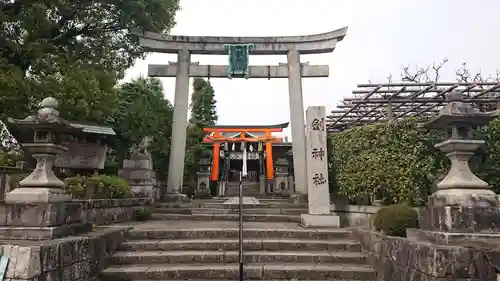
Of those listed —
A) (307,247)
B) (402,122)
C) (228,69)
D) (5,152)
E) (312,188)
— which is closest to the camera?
(307,247)

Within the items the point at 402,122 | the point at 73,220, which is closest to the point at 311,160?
the point at 402,122

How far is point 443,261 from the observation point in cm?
378

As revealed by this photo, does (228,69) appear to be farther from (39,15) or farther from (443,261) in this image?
(443,261)

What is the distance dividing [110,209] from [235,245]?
3550 mm

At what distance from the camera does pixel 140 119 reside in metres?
10.8

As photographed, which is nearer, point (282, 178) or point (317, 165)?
point (317, 165)

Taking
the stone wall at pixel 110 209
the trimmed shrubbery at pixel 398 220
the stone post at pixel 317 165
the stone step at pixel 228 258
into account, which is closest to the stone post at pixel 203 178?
the stone wall at pixel 110 209

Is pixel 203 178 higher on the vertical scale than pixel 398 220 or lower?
higher

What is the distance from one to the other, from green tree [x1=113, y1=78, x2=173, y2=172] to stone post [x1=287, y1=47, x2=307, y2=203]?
4.70 m

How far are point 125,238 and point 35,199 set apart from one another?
7.13 ft

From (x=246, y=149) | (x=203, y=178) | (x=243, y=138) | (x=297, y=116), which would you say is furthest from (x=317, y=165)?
(x=246, y=149)

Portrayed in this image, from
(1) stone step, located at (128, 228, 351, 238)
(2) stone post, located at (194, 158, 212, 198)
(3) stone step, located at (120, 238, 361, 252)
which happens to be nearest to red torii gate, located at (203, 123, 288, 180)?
(2) stone post, located at (194, 158, 212, 198)

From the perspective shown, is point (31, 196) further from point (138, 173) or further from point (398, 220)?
point (138, 173)

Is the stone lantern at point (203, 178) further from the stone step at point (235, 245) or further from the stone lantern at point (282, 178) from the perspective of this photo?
the stone step at point (235, 245)
